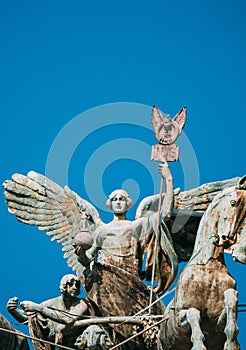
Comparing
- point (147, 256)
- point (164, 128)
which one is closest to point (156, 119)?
point (164, 128)

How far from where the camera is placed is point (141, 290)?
68.1 feet

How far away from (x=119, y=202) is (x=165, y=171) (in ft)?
2.90

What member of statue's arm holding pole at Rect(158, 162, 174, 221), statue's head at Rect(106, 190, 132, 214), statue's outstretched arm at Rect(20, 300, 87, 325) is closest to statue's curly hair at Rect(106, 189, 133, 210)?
statue's head at Rect(106, 190, 132, 214)

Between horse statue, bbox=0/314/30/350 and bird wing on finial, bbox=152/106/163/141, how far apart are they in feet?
11.9

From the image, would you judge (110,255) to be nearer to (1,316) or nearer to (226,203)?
(1,316)

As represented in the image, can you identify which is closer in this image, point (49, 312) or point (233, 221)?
point (233, 221)

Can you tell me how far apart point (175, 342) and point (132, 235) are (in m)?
3.47

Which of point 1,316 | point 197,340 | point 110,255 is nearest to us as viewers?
point 197,340

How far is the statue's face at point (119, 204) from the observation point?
21625 millimetres

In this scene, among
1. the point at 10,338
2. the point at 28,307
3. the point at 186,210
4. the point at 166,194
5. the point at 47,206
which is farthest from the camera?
the point at 47,206

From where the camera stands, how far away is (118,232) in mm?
21516

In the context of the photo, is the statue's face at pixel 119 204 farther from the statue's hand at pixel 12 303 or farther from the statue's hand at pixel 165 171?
the statue's hand at pixel 12 303

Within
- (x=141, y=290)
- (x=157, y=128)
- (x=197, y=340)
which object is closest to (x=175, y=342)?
(x=197, y=340)

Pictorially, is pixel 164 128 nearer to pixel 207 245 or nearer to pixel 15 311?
pixel 15 311
